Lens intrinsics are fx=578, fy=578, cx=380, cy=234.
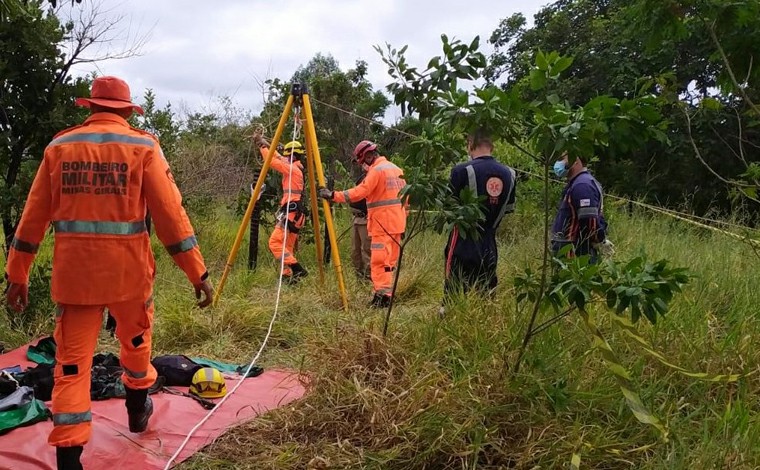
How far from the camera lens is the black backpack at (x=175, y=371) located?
3.68m

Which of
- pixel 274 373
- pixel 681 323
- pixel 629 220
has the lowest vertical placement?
pixel 274 373

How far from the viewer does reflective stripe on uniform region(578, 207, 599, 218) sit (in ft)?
13.6

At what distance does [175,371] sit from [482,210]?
2.32 meters

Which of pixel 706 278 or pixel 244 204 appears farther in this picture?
pixel 244 204

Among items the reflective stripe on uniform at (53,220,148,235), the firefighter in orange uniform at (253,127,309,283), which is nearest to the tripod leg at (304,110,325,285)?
the firefighter in orange uniform at (253,127,309,283)

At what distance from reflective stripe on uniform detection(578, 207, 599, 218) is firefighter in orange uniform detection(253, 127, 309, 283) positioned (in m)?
3.44

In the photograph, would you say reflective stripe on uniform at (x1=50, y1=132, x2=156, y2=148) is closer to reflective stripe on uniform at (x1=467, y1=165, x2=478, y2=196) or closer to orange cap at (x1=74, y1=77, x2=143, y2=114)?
orange cap at (x1=74, y1=77, x2=143, y2=114)

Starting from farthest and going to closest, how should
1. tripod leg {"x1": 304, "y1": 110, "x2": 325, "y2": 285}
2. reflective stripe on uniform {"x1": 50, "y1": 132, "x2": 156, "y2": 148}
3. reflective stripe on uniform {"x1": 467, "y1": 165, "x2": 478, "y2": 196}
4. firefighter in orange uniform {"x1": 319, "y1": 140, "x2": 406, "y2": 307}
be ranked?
firefighter in orange uniform {"x1": 319, "y1": 140, "x2": 406, "y2": 307} < tripod leg {"x1": 304, "y1": 110, "x2": 325, "y2": 285} < reflective stripe on uniform {"x1": 467, "y1": 165, "x2": 478, "y2": 196} < reflective stripe on uniform {"x1": 50, "y1": 132, "x2": 156, "y2": 148}

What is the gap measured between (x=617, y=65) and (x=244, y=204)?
9796mm

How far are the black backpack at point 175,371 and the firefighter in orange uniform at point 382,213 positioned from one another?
2333 mm

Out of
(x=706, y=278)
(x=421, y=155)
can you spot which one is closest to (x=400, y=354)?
(x=421, y=155)

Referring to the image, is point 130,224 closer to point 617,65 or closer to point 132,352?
point 132,352

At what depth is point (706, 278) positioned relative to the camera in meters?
4.26

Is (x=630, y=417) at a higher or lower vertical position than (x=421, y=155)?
lower
